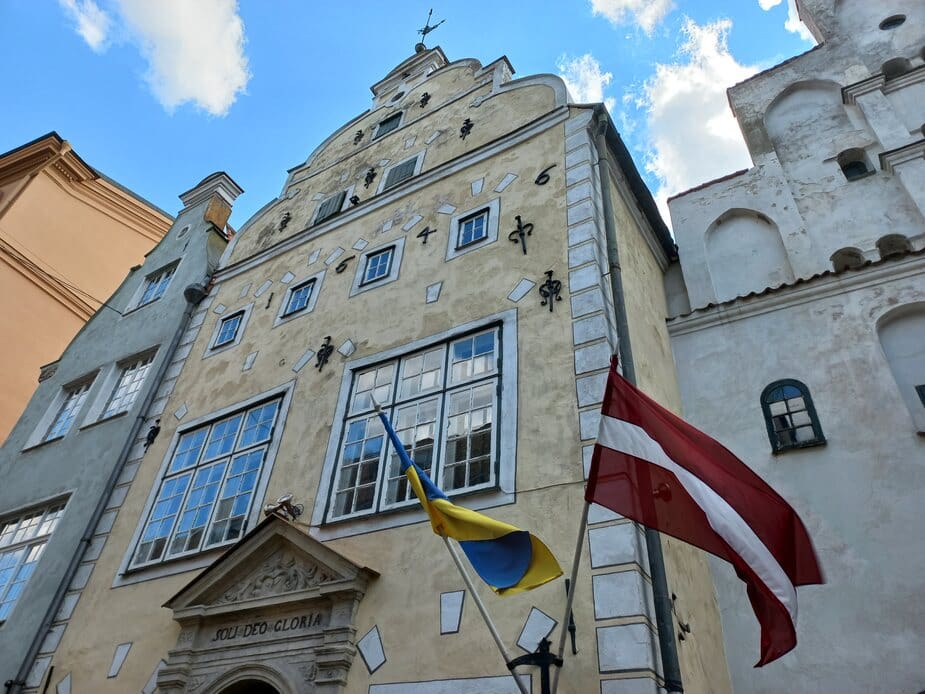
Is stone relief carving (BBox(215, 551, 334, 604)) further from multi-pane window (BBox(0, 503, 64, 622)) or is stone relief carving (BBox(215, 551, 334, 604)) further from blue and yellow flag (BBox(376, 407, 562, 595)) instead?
multi-pane window (BBox(0, 503, 64, 622))

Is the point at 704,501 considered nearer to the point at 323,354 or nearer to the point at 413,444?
the point at 413,444

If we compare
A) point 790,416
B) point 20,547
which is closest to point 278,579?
point 790,416

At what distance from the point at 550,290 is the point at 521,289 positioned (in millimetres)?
424

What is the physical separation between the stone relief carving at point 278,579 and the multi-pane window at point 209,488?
0.79 m

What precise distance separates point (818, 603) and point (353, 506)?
15.7ft

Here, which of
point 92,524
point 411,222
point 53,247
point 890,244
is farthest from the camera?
point 53,247

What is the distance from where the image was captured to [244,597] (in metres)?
7.44

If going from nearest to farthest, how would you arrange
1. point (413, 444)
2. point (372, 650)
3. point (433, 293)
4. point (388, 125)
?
point (372, 650) → point (413, 444) → point (433, 293) → point (388, 125)

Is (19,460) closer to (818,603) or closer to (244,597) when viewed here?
(244,597)

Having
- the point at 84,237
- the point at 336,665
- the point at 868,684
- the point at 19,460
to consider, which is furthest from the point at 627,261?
the point at 84,237

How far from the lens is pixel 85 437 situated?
39.3 ft

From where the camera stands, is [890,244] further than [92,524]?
No

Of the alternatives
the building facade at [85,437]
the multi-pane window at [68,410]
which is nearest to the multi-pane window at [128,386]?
the building facade at [85,437]

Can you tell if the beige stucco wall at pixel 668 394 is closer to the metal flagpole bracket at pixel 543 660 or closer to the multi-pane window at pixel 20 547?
the metal flagpole bracket at pixel 543 660
